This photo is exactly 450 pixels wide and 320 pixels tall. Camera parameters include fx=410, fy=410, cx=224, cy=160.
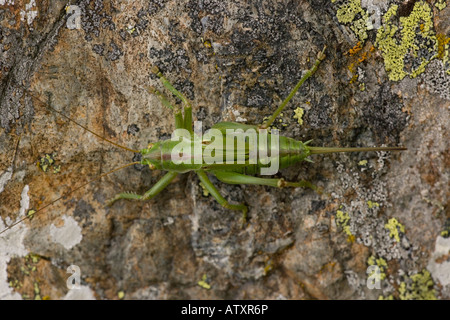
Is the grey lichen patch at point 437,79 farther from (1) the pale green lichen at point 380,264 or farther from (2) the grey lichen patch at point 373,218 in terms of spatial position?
(1) the pale green lichen at point 380,264

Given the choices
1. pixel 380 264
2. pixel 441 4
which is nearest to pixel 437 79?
pixel 441 4

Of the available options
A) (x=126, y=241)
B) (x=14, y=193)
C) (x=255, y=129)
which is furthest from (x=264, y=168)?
(x=14, y=193)

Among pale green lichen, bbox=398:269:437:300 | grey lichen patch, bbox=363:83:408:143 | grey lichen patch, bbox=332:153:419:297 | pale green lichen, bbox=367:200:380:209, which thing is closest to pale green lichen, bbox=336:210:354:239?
grey lichen patch, bbox=332:153:419:297

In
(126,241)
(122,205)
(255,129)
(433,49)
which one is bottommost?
(126,241)

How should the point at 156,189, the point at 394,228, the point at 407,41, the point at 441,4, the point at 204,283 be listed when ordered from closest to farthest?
the point at 441,4, the point at 407,41, the point at 394,228, the point at 156,189, the point at 204,283

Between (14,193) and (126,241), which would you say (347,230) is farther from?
(14,193)

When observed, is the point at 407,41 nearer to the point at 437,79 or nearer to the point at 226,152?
the point at 437,79

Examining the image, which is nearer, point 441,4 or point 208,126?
point 441,4
